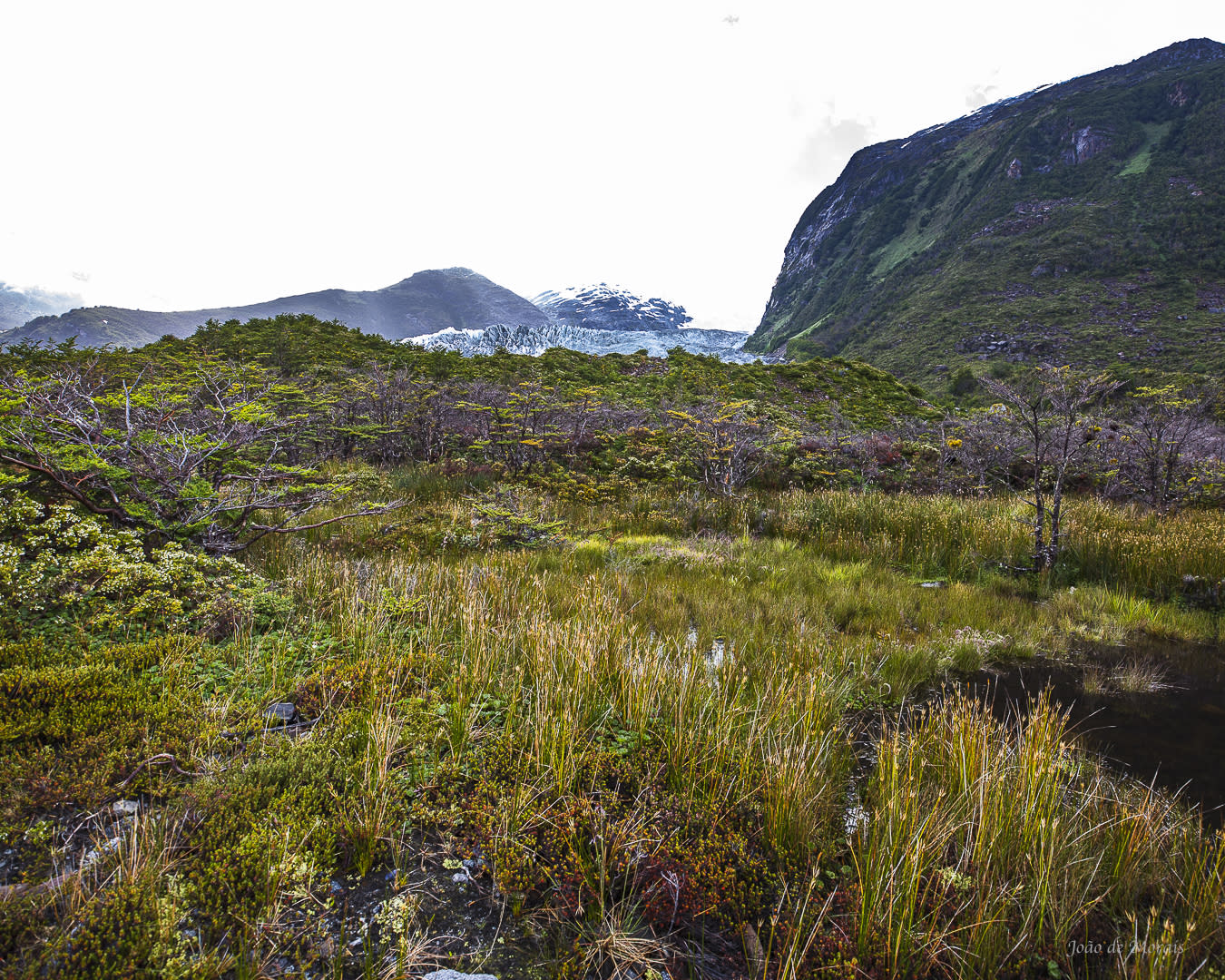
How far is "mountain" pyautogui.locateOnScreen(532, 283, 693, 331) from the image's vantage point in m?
130

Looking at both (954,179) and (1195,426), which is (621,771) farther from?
(954,179)

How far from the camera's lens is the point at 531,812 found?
204 cm

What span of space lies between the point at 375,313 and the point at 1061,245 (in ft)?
424

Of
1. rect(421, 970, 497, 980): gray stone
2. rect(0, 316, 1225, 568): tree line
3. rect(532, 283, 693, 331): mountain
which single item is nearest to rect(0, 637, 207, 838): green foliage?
rect(421, 970, 497, 980): gray stone

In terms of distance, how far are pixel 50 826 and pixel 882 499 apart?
1017cm

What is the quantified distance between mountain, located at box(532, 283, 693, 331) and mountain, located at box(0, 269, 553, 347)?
31.4 feet

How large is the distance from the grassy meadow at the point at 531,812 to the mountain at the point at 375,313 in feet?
344

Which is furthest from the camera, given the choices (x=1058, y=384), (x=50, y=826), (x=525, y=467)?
(x=525, y=467)

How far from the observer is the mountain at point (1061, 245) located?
34.2 m

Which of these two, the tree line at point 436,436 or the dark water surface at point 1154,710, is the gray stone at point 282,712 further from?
the dark water surface at point 1154,710

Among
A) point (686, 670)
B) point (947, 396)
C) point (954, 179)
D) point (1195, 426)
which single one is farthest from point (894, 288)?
point (686, 670)

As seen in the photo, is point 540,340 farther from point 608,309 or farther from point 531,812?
point 608,309

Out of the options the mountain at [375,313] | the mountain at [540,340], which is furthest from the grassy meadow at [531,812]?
the mountain at [375,313]

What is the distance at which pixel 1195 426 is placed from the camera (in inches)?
370
